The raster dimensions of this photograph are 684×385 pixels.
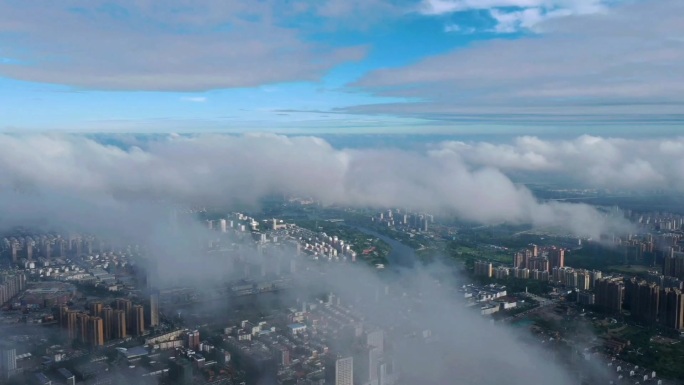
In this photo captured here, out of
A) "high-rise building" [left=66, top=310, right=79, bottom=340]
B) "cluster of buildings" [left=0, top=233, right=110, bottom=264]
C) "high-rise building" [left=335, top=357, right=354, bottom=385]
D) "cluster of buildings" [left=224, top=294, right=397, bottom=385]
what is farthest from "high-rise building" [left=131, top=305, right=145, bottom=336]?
"cluster of buildings" [left=0, top=233, right=110, bottom=264]

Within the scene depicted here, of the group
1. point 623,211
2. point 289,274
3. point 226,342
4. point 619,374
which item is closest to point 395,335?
point 226,342

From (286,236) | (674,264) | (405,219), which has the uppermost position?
(405,219)

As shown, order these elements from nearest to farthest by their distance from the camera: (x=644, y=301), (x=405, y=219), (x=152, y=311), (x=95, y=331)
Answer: (x=95, y=331) → (x=152, y=311) → (x=644, y=301) → (x=405, y=219)

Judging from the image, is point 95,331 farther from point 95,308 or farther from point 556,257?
point 556,257

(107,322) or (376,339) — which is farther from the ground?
(376,339)

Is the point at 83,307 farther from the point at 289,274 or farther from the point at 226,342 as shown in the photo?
the point at 289,274

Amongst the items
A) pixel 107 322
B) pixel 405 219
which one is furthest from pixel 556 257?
pixel 107 322

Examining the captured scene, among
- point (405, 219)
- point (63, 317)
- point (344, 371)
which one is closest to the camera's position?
point (344, 371)

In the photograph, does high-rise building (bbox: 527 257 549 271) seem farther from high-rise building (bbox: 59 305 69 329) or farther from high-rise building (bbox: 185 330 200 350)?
high-rise building (bbox: 59 305 69 329)
